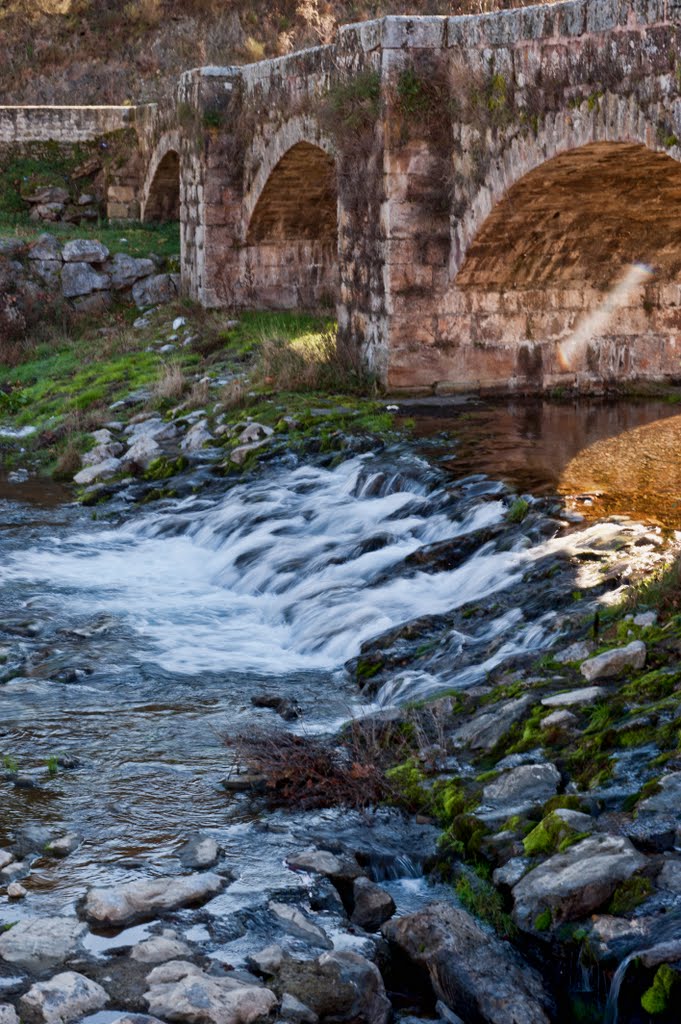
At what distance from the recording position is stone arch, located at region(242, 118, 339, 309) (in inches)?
633

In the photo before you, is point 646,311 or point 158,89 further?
point 158,89

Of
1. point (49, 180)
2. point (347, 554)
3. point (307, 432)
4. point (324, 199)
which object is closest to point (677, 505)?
point (347, 554)

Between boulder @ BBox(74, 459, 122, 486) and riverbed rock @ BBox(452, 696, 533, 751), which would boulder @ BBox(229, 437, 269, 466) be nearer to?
boulder @ BBox(74, 459, 122, 486)

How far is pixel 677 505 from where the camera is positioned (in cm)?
874

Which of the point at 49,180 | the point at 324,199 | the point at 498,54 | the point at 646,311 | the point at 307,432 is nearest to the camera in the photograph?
the point at 498,54

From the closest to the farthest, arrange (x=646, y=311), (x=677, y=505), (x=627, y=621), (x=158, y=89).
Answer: (x=627, y=621) < (x=677, y=505) < (x=646, y=311) < (x=158, y=89)

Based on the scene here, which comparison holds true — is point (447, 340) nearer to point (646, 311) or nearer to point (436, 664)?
point (646, 311)

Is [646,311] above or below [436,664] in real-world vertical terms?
above

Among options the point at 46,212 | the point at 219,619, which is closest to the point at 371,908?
the point at 219,619

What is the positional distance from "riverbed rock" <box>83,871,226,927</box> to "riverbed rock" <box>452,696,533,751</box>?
1.47 meters

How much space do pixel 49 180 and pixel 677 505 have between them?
16.2m

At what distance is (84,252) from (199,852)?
15.1m

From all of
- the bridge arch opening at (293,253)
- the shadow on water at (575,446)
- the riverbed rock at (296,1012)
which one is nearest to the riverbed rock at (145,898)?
the riverbed rock at (296,1012)

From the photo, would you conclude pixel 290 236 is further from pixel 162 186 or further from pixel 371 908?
pixel 371 908
